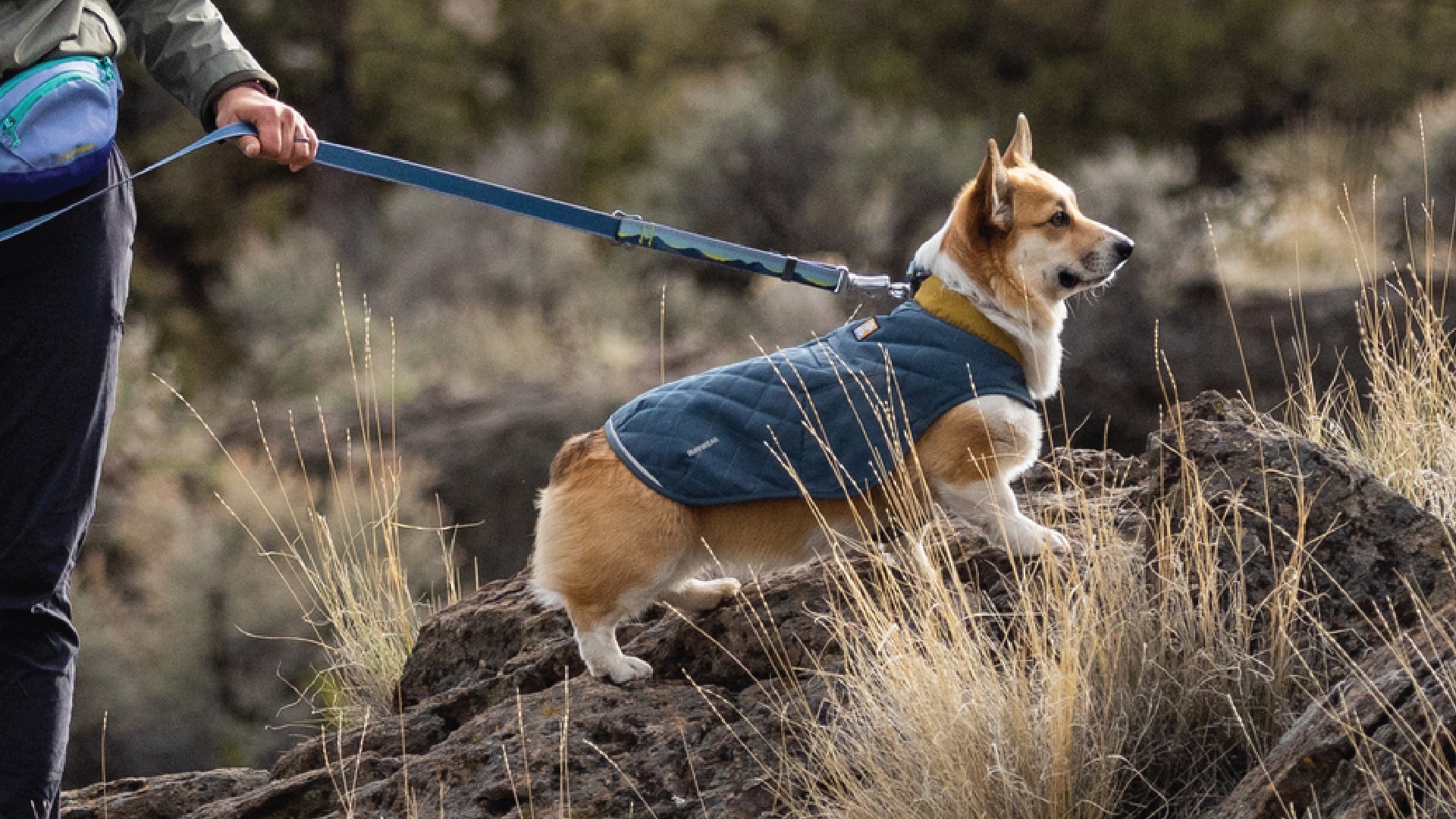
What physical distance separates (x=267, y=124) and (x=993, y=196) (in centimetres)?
178

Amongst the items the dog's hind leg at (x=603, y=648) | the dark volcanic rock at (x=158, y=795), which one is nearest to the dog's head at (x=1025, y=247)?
the dog's hind leg at (x=603, y=648)

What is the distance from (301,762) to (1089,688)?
222cm

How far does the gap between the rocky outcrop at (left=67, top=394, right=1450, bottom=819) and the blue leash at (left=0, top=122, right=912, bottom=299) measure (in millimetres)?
722

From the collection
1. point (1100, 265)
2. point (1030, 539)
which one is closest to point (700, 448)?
point (1030, 539)

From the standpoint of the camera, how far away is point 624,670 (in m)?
3.82

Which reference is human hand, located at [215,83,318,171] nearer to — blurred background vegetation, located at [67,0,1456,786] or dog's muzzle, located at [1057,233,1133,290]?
dog's muzzle, located at [1057,233,1133,290]

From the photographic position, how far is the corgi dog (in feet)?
12.0

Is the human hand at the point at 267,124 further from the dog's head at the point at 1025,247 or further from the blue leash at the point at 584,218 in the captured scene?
the dog's head at the point at 1025,247

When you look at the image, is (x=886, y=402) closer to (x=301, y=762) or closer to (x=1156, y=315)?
(x=301, y=762)

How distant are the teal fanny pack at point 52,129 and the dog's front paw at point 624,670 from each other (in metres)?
1.68

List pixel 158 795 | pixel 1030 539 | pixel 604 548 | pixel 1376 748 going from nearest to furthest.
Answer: pixel 1376 748 < pixel 604 548 < pixel 1030 539 < pixel 158 795

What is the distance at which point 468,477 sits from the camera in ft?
41.7

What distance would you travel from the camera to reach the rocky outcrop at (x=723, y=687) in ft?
11.1

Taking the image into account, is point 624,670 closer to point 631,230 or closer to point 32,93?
point 631,230
